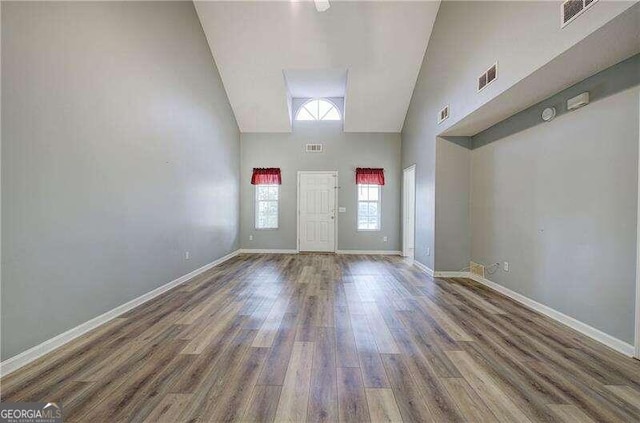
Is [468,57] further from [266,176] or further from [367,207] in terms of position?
[266,176]

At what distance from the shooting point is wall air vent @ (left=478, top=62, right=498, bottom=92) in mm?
2770

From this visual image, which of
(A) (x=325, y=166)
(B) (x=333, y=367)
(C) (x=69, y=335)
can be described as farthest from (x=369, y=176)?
(C) (x=69, y=335)

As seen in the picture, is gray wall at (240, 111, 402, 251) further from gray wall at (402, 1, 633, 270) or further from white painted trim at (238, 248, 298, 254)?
gray wall at (402, 1, 633, 270)

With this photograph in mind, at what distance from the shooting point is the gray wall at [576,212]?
2117mm

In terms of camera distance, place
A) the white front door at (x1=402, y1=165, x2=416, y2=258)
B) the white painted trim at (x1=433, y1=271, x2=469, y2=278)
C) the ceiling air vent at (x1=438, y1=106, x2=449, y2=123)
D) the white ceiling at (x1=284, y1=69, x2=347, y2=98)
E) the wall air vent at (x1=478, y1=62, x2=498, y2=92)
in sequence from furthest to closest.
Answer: the white front door at (x1=402, y1=165, x2=416, y2=258), the white ceiling at (x1=284, y1=69, x2=347, y2=98), the white painted trim at (x1=433, y1=271, x2=469, y2=278), the ceiling air vent at (x1=438, y1=106, x2=449, y2=123), the wall air vent at (x1=478, y1=62, x2=498, y2=92)

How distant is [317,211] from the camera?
22.1 feet

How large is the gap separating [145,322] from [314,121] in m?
5.54

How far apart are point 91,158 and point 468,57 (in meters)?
4.32

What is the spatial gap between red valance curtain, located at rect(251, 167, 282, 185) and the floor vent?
4.48 meters

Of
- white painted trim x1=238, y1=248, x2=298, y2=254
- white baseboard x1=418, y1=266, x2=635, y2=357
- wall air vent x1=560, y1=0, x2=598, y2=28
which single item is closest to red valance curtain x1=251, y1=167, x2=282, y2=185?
white painted trim x1=238, y1=248, x2=298, y2=254

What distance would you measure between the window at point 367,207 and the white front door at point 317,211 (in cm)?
65

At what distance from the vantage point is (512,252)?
3.40 meters

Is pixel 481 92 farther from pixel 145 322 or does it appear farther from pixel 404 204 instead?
pixel 145 322

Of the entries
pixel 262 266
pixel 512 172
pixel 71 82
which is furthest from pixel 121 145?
pixel 512 172
